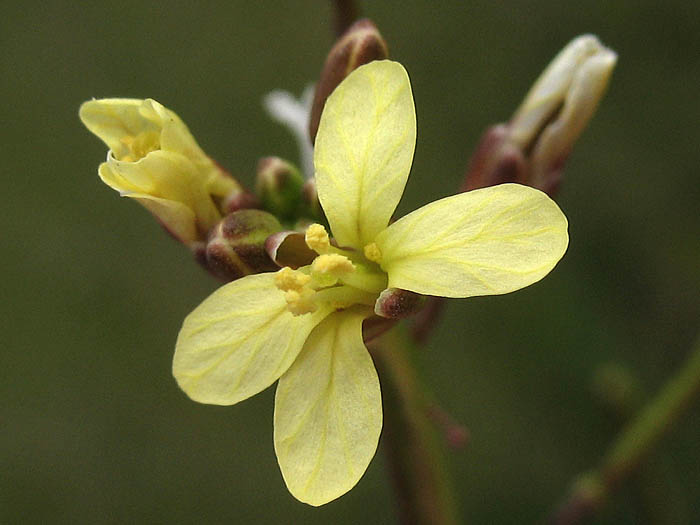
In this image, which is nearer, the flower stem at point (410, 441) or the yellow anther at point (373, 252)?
the yellow anther at point (373, 252)

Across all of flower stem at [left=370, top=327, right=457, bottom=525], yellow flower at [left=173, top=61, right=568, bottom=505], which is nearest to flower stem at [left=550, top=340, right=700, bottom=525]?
flower stem at [left=370, top=327, right=457, bottom=525]

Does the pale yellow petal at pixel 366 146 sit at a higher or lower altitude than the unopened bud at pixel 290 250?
higher

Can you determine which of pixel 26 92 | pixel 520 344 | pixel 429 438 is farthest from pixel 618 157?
pixel 26 92

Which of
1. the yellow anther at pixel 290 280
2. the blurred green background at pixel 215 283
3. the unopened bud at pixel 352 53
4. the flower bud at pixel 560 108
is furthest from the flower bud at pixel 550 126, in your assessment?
the blurred green background at pixel 215 283

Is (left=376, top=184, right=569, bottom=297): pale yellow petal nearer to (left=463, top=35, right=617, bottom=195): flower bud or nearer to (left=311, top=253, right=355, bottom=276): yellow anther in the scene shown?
(left=311, top=253, right=355, bottom=276): yellow anther

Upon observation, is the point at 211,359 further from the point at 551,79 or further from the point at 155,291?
the point at 155,291

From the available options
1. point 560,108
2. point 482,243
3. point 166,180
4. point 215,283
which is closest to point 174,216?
point 166,180

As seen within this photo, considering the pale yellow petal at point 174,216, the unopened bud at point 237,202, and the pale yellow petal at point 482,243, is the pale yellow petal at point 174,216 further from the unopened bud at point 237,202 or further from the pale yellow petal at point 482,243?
the pale yellow petal at point 482,243
